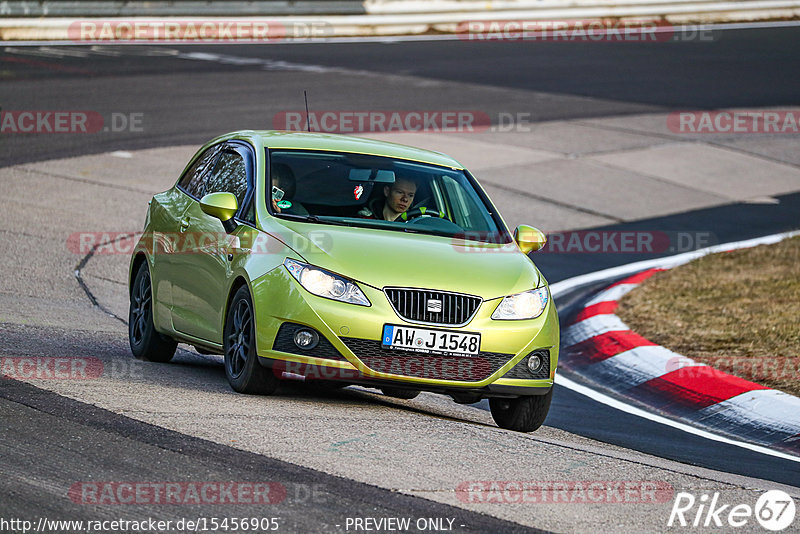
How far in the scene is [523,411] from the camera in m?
8.17

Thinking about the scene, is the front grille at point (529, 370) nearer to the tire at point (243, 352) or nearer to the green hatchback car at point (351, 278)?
the green hatchback car at point (351, 278)

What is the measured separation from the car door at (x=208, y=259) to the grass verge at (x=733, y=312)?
417 centimetres

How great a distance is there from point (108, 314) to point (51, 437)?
524 centimetres

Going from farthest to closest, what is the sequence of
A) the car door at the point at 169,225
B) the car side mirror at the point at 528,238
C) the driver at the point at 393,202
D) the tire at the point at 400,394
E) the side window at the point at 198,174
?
1. the side window at the point at 198,174
2. the car door at the point at 169,225
3. the tire at the point at 400,394
4. the car side mirror at the point at 528,238
5. the driver at the point at 393,202

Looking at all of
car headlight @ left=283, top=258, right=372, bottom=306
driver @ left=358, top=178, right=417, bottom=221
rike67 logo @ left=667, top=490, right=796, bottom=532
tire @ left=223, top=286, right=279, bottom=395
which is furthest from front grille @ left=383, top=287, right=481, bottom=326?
rike67 logo @ left=667, top=490, right=796, bottom=532

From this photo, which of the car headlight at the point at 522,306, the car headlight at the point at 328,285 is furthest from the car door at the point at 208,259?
the car headlight at the point at 522,306

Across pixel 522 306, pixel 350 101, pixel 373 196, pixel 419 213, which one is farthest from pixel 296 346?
pixel 350 101

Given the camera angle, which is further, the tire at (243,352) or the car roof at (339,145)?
the car roof at (339,145)

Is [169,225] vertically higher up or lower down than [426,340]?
higher up

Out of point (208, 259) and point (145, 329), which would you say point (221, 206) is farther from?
point (145, 329)

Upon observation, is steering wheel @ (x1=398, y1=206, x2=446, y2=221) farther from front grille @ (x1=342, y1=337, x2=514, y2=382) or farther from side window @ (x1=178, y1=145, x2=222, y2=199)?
side window @ (x1=178, y1=145, x2=222, y2=199)

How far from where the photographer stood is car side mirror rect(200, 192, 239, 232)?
820cm

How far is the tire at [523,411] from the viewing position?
812 cm

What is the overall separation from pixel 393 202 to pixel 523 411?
5.24 ft
